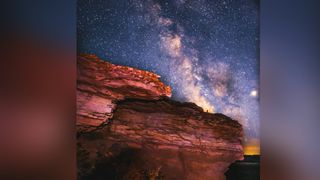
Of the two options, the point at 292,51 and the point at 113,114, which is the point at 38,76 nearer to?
the point at 113,114

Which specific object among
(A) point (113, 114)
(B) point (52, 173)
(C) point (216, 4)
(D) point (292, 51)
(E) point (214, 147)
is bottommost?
(B) point (52, 173)

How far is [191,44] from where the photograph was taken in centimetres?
195

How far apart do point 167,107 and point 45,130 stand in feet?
2.64

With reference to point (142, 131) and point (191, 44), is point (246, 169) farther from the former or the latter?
point (191, 44)

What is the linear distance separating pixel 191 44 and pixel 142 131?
0.66 meters

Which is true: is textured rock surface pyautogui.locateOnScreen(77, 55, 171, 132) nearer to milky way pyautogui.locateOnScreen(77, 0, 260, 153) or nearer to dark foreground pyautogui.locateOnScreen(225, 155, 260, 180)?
milky way pyautogui.locateOnScreen(77, 0, 260, 153)

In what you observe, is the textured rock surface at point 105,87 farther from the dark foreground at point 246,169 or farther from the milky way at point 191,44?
the dark foreground at point 246,169

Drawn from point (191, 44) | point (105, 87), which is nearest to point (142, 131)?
point (105, 87)

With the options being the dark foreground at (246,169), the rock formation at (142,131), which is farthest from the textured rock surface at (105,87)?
the dark foreground at (246,169)

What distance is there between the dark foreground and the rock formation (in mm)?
41

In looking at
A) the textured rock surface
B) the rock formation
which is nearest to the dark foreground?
the rock formation

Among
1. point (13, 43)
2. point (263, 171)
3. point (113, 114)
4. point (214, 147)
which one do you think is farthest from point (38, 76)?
point (263, 171)

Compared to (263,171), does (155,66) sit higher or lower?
higher

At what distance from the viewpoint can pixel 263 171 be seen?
195cm
